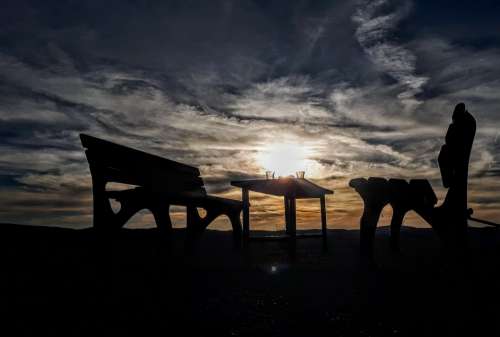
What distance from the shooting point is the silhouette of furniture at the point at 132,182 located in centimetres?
560

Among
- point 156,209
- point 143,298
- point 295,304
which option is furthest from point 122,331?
point 156,209

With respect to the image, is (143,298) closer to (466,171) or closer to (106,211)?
(106,211)

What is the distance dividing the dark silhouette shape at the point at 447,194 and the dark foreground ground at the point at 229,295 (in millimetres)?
494

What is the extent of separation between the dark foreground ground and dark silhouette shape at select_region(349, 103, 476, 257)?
19.5 inches

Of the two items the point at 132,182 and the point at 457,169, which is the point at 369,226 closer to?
the point at 457,169

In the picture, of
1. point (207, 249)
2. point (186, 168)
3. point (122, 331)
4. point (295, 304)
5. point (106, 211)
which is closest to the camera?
point (122, 331)

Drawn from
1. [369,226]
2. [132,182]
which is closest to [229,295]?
[132,182]

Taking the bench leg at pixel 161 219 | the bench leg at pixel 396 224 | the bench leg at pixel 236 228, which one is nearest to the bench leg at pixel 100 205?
the bench leg at pixel 161 219

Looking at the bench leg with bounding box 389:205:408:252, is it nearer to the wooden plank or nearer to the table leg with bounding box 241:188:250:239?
the table leg with bounding box 241:188:250:239

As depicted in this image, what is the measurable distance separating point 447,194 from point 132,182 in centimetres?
486

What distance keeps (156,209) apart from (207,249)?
392 cm

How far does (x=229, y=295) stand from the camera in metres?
4.68

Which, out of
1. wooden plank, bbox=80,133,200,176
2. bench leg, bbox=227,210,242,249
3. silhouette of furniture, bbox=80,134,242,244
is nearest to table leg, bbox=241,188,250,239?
bench leg, bbox=227,210,242,249

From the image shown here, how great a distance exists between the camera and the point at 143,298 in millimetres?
4344
